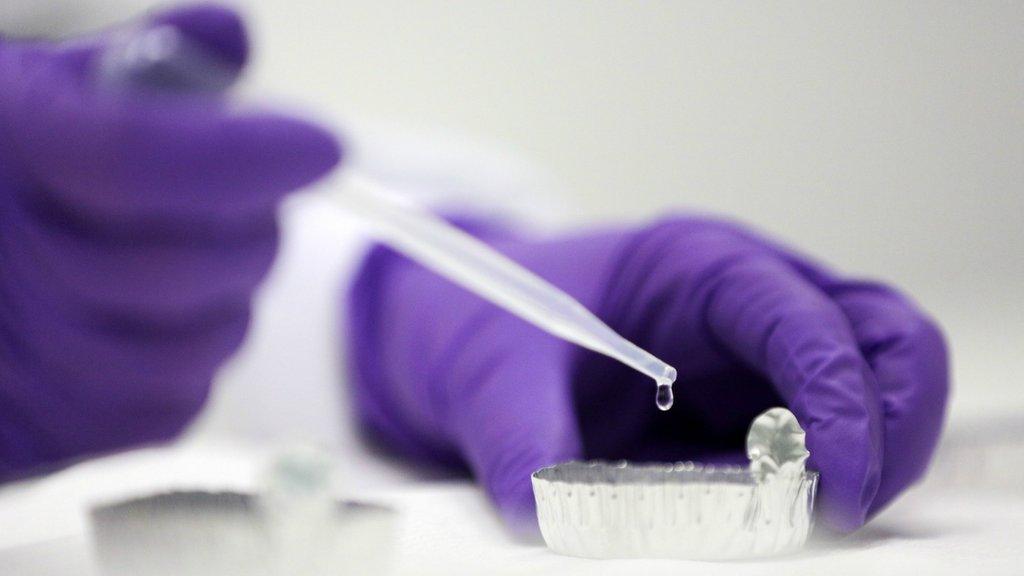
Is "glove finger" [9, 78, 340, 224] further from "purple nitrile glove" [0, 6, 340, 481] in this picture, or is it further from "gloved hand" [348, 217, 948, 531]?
"gloved hand" [348, 217, 948, 531]

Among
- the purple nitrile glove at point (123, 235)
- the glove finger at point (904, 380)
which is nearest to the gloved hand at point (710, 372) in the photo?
the glove finger at point (904, 380)

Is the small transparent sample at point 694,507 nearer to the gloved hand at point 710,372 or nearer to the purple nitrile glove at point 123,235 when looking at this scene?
the gloved hand at point 710,372

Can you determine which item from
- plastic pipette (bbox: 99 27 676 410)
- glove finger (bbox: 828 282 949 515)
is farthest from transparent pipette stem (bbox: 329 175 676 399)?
glove finger (bbox: 828 282 949 515)

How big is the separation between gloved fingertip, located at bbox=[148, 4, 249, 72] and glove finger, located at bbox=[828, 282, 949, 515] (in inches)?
12.9

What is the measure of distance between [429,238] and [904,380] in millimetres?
240

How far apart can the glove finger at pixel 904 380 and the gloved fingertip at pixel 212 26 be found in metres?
0.33

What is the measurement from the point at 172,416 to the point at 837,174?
110cm

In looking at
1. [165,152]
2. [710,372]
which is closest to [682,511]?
[710,372]

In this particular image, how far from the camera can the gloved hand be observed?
1.45 feet

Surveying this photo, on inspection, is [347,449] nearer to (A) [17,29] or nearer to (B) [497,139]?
(A) [17,29]

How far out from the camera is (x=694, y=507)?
39cm

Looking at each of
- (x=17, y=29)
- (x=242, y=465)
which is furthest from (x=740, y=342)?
(x=17, y=29)

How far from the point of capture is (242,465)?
0.71 m

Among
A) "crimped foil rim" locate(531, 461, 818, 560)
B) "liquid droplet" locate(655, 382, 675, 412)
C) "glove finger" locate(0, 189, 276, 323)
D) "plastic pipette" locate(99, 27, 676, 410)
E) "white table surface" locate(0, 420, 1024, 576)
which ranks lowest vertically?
"white table surface" locate(0, 420, 1024, 576)
